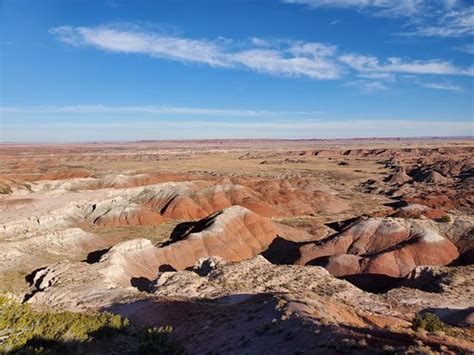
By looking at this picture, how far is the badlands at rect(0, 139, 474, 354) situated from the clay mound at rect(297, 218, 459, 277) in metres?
0.13

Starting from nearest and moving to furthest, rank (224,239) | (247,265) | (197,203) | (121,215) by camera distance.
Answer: (247,265), (224,239), (121,215), (197,203)

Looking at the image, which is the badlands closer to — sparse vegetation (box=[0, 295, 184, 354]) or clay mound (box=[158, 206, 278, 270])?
clay mound (box=[158, 206, 278, 270])

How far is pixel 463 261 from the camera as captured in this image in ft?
127

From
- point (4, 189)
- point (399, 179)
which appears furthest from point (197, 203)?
point (399, 179)

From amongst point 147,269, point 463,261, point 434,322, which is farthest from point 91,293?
point 463,261

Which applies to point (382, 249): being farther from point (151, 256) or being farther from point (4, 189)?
point (4, 189)

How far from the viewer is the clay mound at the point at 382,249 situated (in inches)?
1433

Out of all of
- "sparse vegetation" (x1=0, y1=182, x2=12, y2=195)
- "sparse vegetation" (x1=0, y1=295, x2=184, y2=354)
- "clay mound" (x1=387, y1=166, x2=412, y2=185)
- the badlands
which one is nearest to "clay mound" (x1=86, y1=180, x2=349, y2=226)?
the badlands

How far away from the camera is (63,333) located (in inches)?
630

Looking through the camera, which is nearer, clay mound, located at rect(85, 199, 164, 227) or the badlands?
the badlands

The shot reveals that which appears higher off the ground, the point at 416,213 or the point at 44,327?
the point at 44,327

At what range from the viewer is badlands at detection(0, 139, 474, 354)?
15.8 metres

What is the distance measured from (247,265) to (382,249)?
1704 cm

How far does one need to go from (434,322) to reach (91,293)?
1895cm
